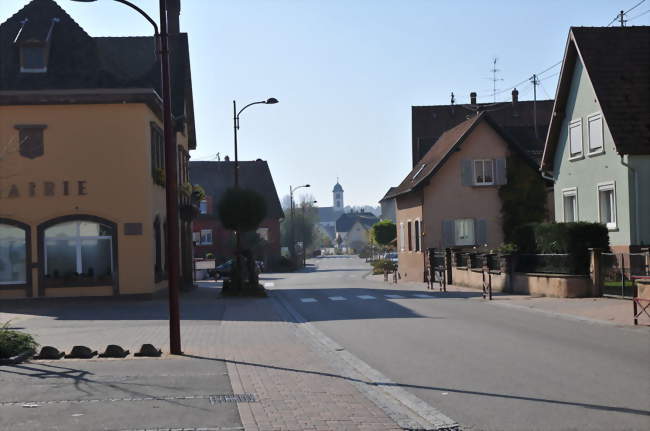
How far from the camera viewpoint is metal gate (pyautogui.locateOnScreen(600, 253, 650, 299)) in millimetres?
21922

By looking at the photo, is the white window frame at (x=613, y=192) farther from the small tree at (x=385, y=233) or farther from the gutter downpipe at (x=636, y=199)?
the small tree at (x=385, y=233)

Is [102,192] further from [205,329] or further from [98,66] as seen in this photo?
[205,329]

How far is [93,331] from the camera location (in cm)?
1953

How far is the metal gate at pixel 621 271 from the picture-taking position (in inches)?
863

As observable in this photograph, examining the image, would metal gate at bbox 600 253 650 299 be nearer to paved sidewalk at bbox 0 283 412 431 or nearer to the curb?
paved sidewalk at bbox 0 283 412 431

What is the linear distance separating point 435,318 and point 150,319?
7.19 metres

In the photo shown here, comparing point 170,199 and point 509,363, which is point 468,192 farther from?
point 509,363

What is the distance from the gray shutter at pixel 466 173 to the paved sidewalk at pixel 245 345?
17464 mm

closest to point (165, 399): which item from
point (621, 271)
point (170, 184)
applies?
point (170, 184)

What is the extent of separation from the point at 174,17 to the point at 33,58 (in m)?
11.4

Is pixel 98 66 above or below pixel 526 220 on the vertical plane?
above

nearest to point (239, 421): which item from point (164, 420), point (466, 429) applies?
point (164, 420)

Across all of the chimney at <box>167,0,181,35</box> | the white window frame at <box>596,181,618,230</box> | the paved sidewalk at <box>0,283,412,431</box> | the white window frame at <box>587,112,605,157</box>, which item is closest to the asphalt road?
the paved sidewalk at <box>0,283,412,431</box>

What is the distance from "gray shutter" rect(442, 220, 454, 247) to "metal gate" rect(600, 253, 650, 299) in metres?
21.8
